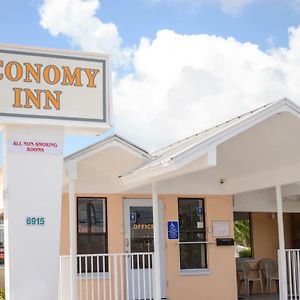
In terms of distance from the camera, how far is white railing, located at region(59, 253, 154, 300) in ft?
38.0

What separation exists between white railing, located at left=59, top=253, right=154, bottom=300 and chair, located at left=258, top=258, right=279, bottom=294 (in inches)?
169

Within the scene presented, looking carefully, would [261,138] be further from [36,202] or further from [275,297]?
[275,297]

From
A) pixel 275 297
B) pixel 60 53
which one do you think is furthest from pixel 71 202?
pixel 275 297

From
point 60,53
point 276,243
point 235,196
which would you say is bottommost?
point 276,243

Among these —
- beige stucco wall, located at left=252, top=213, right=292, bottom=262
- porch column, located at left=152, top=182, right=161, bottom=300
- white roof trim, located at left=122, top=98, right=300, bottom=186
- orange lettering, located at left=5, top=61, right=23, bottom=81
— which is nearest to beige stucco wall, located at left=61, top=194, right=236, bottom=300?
porch column, located at left=152, top=182, right=161, bottom=300

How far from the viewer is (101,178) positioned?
12391 mm

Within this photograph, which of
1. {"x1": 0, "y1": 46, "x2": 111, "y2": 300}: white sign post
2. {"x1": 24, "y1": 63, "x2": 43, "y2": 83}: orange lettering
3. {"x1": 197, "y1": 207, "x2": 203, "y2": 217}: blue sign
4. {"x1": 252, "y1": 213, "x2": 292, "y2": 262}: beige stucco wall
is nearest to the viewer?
{"x1": 0, "y1": 46, "x2": 111, "y2": 300}: white sign post

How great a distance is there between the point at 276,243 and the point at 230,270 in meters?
3.59

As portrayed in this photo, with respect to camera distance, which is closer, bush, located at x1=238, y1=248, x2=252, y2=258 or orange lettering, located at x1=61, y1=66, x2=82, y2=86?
orange lettering, located at x1=61, y1=66, x2=82, y2=86

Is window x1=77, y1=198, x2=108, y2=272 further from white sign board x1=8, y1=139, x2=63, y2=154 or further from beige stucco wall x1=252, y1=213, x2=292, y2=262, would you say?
beige stucco wall x1=252, y1=213, x2=292, y2=262

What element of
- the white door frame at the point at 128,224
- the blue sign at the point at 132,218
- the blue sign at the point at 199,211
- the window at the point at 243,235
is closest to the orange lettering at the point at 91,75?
the white door frame at the point at 128,224

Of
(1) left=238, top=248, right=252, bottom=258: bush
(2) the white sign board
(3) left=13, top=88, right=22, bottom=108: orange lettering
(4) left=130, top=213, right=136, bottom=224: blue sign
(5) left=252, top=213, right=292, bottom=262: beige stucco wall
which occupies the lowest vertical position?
(1) left=238, top=248, right=252, bottom=258: bush

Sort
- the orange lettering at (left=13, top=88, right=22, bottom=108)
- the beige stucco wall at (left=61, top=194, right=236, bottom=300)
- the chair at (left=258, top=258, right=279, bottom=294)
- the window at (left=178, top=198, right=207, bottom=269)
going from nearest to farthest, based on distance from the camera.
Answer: the orange lettering at (left=13, top=88, right=22, bottom=108) → the beige stucco wall at (left=61, top=194, right=236, bottom=300) → the window at (left=178, top=198, right=207, bottom=269) → the chair at (left=258, top=258, right=279, bottom=294)

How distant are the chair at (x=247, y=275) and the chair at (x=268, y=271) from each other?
0.50ft
